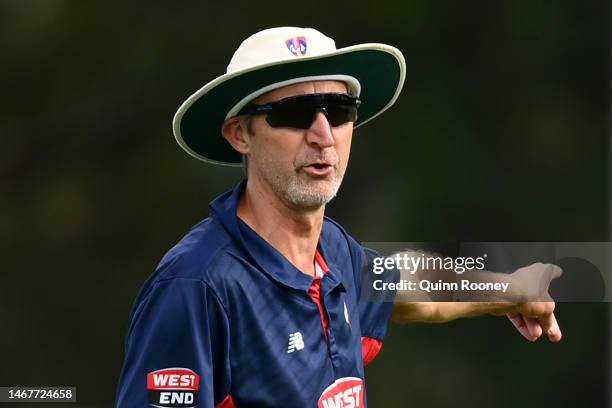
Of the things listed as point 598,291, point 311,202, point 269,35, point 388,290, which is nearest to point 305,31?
point 269,35

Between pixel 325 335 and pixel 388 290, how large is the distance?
2.12 ft

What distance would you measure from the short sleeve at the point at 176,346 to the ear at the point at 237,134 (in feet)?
1.78

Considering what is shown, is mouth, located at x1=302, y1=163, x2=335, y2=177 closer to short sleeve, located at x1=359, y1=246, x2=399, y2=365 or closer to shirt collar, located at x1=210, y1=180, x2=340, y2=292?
shirt collar, located at x1=210, y1=180, x2=340, y2=292

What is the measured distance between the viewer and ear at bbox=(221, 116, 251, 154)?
3.53 metres

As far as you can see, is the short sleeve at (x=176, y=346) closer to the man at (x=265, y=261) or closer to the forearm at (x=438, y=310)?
the man at (x=265, y=261)

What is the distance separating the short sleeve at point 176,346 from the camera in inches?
122

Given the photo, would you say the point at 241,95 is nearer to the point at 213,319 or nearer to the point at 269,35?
the point at 269,35

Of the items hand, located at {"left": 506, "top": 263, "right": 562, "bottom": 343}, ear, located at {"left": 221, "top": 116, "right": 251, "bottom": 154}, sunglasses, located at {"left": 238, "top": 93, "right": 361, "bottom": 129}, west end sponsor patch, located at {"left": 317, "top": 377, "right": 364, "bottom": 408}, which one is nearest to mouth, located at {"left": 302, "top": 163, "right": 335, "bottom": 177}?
sunglasses, located at {"left": 238, "top": 93, "right": 361, "bottom": 129}

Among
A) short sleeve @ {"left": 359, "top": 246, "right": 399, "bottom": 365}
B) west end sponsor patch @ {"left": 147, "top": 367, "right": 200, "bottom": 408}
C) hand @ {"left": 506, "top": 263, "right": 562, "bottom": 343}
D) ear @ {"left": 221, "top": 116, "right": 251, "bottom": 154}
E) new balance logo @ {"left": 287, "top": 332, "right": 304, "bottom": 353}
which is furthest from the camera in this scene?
hand @ {"left": 506, "top": 263, "right": 562, "bottom": 343}

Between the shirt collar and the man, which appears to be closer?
the man

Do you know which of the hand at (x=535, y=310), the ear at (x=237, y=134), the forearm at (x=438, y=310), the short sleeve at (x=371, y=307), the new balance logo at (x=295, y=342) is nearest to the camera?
the new balance logo at (x=295, y=342)

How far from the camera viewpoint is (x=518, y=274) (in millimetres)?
4238

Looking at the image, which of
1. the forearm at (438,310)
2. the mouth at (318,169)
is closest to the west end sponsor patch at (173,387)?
the mouth at (318,169)

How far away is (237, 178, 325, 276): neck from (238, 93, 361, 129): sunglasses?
20cm
